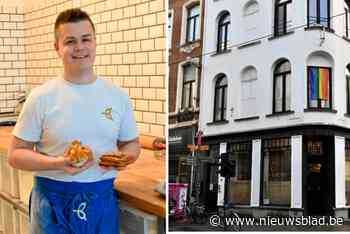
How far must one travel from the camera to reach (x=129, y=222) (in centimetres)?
117

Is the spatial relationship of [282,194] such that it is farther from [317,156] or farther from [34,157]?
[34,157]

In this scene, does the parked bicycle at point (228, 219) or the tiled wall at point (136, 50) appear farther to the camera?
the tiled wall at point (136, 50)

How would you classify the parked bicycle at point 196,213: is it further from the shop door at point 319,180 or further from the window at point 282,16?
the window at point 282,16

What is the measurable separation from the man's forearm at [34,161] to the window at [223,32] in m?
0.47

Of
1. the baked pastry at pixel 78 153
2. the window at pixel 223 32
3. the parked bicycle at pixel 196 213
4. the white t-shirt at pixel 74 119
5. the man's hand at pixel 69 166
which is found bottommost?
the parked bicycle at pixel 196 213

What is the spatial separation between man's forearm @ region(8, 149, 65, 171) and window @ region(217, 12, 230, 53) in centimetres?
47

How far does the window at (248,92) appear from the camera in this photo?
117 centimetres

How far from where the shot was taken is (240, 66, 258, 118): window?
1.17 m

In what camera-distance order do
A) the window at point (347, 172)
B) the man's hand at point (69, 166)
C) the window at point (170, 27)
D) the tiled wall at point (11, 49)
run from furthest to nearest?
1. the tiled wall at point (11, 49)
2. the window at point (170, 27)
3. the window at point (347, 172)
4. the man's hand at point (69, 166)

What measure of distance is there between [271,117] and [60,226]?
53cm

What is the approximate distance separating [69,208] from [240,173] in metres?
0.41

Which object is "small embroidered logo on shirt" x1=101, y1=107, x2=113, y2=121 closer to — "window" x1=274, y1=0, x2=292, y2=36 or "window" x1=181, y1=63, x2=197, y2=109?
"window" x1=181, y1=63, x2=197, y2=109

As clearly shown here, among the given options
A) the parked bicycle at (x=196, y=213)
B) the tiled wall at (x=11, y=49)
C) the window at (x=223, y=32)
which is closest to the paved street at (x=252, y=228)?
the parked bicycle at (x=196, y=213)

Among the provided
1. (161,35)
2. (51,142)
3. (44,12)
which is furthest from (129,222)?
(44,12)
